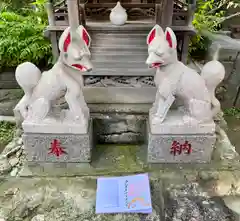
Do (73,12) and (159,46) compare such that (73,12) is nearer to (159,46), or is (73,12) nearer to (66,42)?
(66,42)

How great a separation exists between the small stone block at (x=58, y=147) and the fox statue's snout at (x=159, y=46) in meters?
0.71

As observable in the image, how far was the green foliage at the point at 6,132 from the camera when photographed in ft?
8.89

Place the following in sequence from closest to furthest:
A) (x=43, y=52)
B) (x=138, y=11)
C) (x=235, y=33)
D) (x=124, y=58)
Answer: (x=124, y=58)
(x=138, y=11)
(x=43, y=52)
(x=235, y=33)

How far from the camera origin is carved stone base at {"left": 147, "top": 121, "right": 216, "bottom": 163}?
6.24 ft

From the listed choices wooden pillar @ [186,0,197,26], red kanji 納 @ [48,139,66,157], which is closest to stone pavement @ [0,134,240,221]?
red kanji 納 @ [48,139,66,157]

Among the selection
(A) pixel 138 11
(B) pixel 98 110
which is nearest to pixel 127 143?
(B) pixel 98 110

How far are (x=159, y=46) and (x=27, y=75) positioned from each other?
0.87 metres

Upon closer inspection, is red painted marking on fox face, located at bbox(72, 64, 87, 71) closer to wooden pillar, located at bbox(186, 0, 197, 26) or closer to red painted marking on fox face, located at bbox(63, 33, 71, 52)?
red painted marking on fox face, located at bbox(63, 33, 71, 52)

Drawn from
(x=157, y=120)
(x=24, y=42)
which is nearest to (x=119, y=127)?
(x=157, y=120)

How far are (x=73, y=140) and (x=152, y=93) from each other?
32.0 inches

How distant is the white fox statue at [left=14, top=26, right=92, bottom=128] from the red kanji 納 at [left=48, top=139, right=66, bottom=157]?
0.20 meters

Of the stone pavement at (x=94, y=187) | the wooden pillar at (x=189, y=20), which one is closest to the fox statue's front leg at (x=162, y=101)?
the stone pavement at (x=94, y=187)

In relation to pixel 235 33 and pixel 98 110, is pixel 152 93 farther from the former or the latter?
pixel 235 33

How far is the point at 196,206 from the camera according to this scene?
5.63 feet
